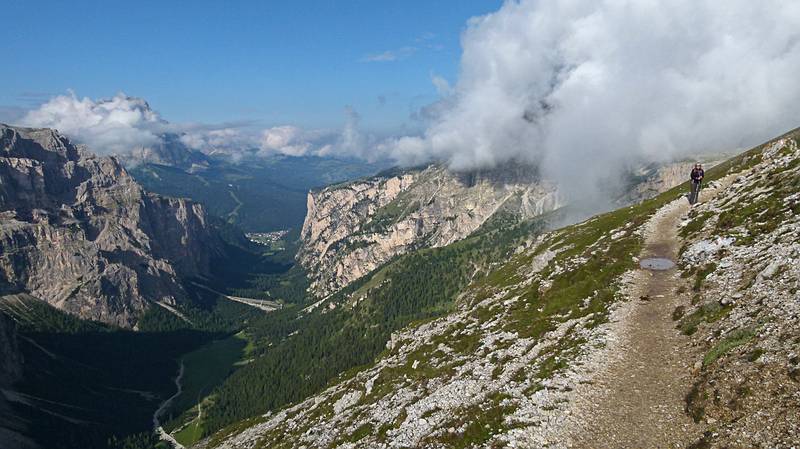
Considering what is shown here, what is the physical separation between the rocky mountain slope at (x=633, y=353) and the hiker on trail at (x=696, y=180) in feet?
8.09

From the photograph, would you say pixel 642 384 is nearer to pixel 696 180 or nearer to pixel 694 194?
pixel 696 180

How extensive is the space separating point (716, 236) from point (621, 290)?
1381 centimetres

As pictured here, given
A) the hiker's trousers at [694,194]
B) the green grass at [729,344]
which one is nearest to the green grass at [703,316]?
the green grass at [729,344]

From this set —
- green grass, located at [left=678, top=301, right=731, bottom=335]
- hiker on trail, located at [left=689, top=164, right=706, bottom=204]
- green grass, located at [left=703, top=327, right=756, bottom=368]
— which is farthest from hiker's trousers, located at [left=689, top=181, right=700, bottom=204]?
green grass, located at [left=703, top=327, right=756, bottom=368]

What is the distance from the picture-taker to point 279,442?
8675cm

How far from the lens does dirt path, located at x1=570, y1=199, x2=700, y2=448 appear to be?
102 feet

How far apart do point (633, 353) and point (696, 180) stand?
163 ft

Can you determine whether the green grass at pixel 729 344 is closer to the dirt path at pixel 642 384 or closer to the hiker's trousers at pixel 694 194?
the dirt path at pixel 642 384

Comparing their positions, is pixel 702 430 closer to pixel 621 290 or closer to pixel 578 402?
pixel 578 402

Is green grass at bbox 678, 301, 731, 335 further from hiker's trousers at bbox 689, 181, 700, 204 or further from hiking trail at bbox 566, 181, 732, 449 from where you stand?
hiker's trousers at bbox 689, 181, 700, 204

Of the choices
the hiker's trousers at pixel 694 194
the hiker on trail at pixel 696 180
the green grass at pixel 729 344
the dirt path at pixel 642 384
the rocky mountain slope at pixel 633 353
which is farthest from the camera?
the hiker's trousers at pixel 694 194

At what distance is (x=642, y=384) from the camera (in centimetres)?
3662

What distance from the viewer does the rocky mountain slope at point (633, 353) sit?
30767 mm

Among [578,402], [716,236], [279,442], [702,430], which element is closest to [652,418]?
[702,430]
